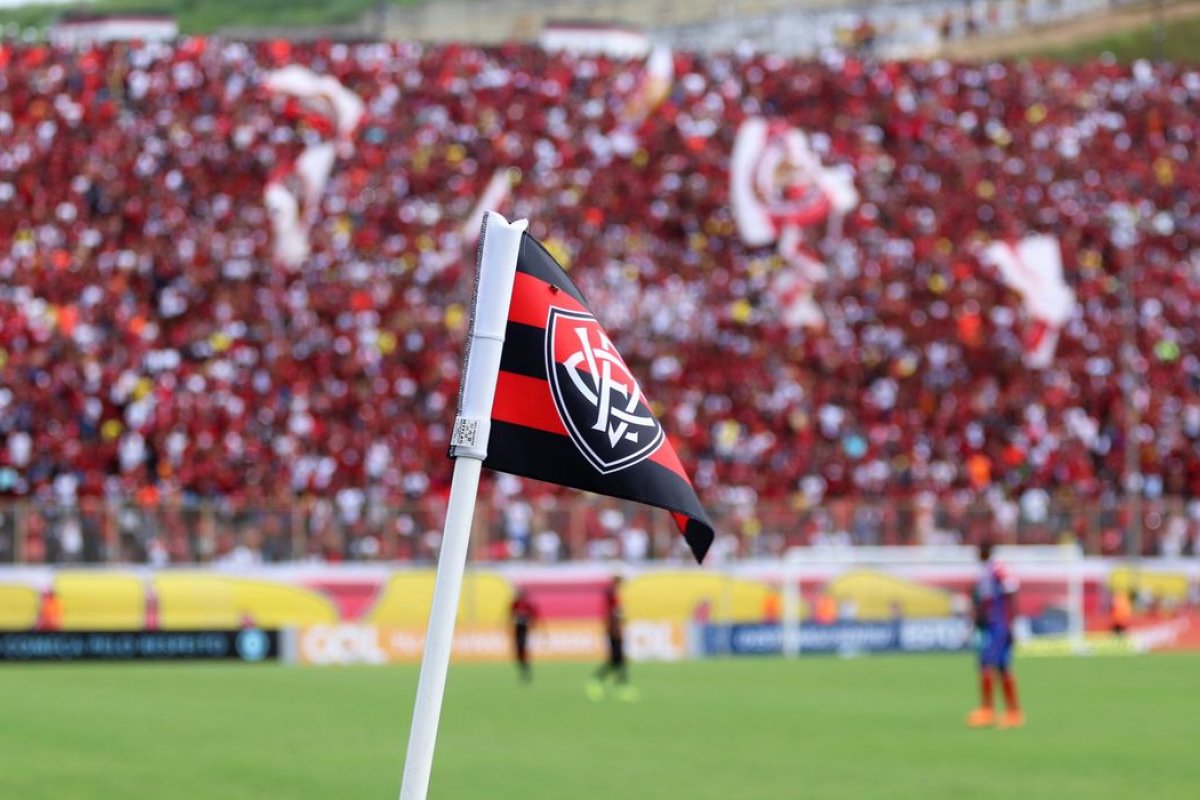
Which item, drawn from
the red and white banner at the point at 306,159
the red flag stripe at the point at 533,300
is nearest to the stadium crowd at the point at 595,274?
the red and white banner at the point at 306,159

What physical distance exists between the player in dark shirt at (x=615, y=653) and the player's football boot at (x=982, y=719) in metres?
6.03

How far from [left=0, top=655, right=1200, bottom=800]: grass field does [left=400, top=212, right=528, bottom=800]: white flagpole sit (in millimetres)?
9538

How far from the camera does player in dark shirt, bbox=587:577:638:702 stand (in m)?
28.3

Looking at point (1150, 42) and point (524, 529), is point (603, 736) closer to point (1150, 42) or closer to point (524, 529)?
point (524, 529)

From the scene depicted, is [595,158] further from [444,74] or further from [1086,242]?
[1086,242]

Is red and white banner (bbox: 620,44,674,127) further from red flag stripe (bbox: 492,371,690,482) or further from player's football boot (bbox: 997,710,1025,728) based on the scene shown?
red flag stripe (bbox: 492,371,690,482)

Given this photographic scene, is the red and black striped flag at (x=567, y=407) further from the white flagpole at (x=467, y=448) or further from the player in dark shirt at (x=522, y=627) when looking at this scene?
the player in dark shirt at (x=522, y=627)

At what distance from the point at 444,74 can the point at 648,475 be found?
158ft

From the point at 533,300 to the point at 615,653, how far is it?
884 inches

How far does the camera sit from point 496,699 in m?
27.4

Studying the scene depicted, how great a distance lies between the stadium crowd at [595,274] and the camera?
41031mm

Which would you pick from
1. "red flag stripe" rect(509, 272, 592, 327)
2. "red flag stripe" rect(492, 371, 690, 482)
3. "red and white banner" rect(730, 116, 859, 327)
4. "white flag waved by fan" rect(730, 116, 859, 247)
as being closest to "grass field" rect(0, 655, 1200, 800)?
"red flag stripe" rect(492, 371, 690, 482)

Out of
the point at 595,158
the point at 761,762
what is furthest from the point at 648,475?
the point at 595,158

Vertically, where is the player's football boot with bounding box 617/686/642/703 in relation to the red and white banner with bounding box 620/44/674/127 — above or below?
below
